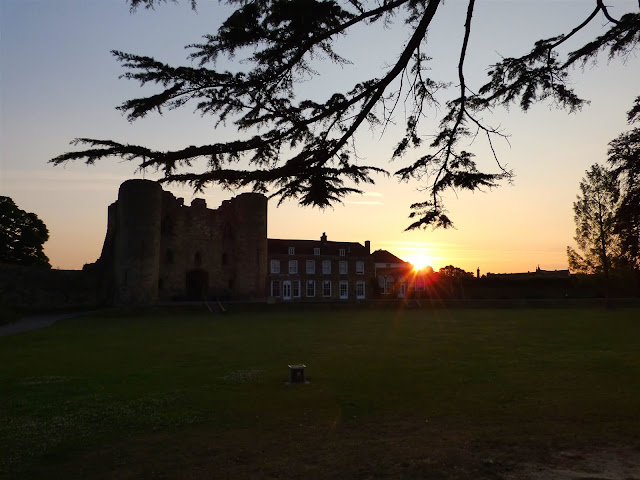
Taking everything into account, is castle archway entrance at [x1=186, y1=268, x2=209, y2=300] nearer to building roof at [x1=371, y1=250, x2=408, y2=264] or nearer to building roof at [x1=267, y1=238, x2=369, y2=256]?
building roof at [x1=267, y1=238, x2=369, y2=256]

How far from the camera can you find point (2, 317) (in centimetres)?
2427

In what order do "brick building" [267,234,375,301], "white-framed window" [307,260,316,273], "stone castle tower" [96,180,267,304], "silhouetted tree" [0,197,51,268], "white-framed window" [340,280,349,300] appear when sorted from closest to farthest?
"stone castle tower" [96,180,267,304], "silhouetted tree" [0,197,51,268], "brick building" [267,234,375,301], "white-framed window" [307,260,316,273], "white-framed window" [340,280,349,300]

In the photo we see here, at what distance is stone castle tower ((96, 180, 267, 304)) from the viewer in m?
35.8

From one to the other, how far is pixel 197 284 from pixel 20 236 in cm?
1481

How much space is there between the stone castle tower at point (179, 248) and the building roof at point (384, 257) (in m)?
16.8

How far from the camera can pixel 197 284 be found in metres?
42.0

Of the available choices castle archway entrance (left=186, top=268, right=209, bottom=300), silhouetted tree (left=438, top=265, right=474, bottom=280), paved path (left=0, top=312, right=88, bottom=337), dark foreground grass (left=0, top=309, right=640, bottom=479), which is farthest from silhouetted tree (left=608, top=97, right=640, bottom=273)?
silhouetted tree (left=438, top=265, right=474, bottom=280)

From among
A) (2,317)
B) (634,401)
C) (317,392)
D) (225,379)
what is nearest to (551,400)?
(634,401)

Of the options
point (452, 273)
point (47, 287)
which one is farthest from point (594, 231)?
point (47, 287)

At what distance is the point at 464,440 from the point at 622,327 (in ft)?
58.1

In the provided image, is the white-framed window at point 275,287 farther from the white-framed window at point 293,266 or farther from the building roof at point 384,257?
the building roof at point 384,257

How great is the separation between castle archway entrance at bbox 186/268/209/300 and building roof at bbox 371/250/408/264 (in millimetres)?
20251

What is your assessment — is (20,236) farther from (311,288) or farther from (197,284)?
(311,288)

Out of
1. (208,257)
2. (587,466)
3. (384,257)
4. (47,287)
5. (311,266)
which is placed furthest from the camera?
(384,257)
